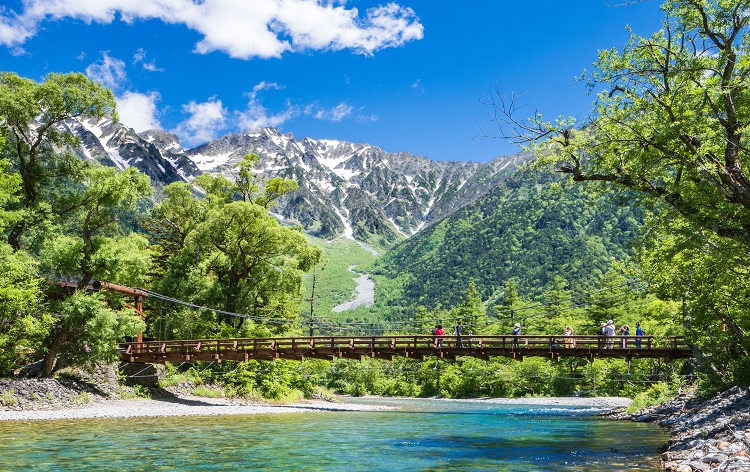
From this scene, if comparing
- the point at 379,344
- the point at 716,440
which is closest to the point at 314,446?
the point at 716,440

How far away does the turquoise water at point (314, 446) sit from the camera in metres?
11.9

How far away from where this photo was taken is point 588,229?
6836 inches

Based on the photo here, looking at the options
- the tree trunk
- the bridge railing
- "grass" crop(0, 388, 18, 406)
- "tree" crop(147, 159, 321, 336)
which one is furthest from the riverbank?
"tree" crop(147, 159, 321, 336)

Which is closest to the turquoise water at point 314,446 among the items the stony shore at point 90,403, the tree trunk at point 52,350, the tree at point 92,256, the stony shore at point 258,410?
the stony shore at point 258,410

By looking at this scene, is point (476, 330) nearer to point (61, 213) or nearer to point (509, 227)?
point (61, 213)

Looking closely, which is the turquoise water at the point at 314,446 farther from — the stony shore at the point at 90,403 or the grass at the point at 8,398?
the grass at the point at 8,398

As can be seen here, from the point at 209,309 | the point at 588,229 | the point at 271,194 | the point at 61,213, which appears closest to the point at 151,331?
the point at 209,309

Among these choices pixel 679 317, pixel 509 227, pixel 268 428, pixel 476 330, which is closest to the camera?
pixel 268 428

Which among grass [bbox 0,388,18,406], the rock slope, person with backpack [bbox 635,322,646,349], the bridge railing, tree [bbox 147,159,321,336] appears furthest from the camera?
tree [bbox 147,159,321,336]

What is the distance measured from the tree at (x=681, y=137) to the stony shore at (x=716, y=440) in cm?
339

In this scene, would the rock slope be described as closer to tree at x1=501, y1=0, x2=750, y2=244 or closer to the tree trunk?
tree at x1=501, y1=0, x2=750, y2=244

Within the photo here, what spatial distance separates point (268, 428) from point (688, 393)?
18.3 metres

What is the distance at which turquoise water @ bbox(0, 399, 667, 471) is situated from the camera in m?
11.9

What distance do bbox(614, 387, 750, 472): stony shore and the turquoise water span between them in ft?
2.00
